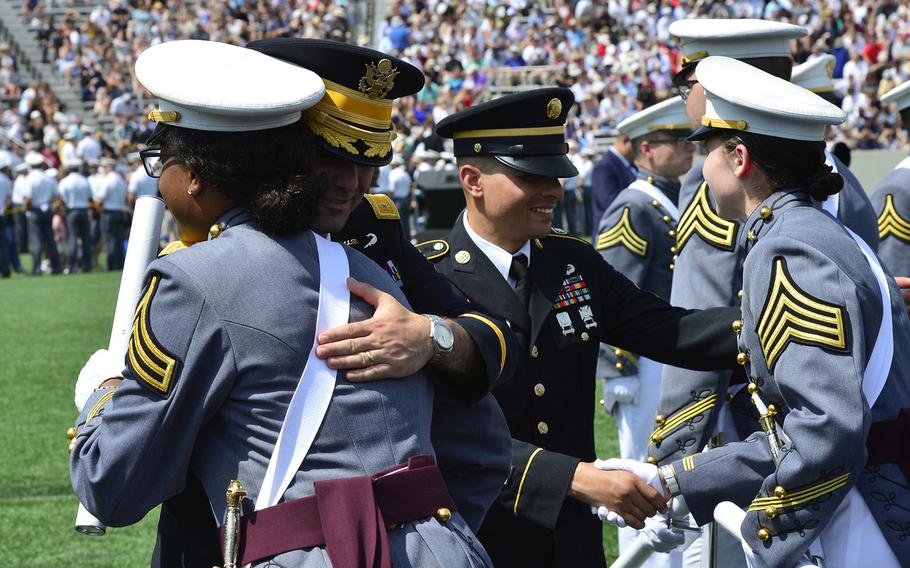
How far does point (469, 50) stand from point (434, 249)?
30522 millimetres

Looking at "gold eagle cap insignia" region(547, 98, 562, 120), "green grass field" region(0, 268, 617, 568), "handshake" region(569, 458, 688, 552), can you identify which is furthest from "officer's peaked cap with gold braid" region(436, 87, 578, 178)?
"green grass field" region(0, 268, 617, 568)

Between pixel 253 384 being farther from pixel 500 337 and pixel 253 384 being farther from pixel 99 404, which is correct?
pixel 500 337

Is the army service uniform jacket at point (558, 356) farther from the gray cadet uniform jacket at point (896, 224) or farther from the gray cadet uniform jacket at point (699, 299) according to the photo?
the gray cadet uniform jacket at point (896, 224)

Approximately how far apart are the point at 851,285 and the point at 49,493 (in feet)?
20.4

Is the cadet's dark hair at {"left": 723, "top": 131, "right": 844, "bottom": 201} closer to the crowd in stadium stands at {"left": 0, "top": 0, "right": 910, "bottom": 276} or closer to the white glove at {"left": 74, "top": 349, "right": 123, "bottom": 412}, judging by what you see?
the white glove at {"left": 74, "top": 349, "right": 123, "bottom": 412}

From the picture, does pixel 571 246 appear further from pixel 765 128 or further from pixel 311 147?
pixel 311 147

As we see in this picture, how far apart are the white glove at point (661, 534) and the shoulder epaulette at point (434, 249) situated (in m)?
1.00

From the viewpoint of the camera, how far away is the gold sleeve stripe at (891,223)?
210 inches

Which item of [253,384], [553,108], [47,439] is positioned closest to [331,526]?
[253,384]

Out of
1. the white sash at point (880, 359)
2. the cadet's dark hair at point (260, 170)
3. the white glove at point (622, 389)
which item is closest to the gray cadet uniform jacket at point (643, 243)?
the white glove at point (622, 389)

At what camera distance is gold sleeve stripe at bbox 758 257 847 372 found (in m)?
2.97

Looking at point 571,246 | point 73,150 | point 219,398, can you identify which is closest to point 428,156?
point 73,150

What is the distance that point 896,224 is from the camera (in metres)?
5.38

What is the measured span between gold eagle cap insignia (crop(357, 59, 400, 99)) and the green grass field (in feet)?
13.5
